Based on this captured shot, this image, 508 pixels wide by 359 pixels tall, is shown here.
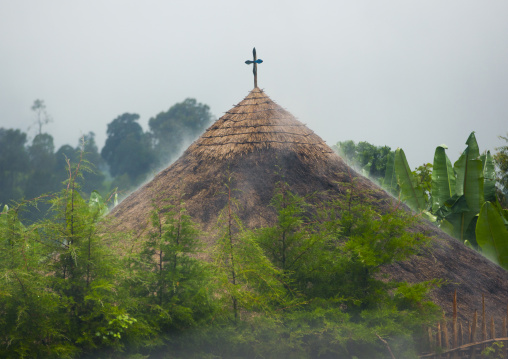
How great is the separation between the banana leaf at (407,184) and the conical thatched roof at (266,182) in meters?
3.02

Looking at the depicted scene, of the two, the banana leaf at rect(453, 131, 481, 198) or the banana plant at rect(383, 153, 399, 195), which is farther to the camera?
the banana plant at rect(383, 153, 399, 195)

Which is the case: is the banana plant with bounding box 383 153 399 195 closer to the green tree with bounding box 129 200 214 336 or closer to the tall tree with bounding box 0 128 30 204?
the green tree with bounding box 129 200 214 336

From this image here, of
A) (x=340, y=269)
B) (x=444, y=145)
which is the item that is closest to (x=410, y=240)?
(x=340, y=269)

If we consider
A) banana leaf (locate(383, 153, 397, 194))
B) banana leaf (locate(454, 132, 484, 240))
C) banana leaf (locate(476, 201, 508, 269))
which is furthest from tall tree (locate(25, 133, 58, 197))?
banana leaf (locate(476, 201, 508, 269))

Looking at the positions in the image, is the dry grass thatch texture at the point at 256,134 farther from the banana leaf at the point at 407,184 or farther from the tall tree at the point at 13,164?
the tall tree at the point at 13,164

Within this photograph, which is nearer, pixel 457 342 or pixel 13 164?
pixel 457 342

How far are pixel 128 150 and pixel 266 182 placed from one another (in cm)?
3195

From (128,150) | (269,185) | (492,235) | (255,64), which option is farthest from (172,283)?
(128,150)

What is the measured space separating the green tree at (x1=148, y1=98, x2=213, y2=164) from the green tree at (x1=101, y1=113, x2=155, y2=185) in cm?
103

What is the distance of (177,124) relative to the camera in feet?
141

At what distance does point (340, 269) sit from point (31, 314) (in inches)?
150

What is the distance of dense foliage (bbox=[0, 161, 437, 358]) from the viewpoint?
5684 millimetres

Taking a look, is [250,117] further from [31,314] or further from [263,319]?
[31,314]

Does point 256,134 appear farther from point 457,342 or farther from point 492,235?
point 492,235
